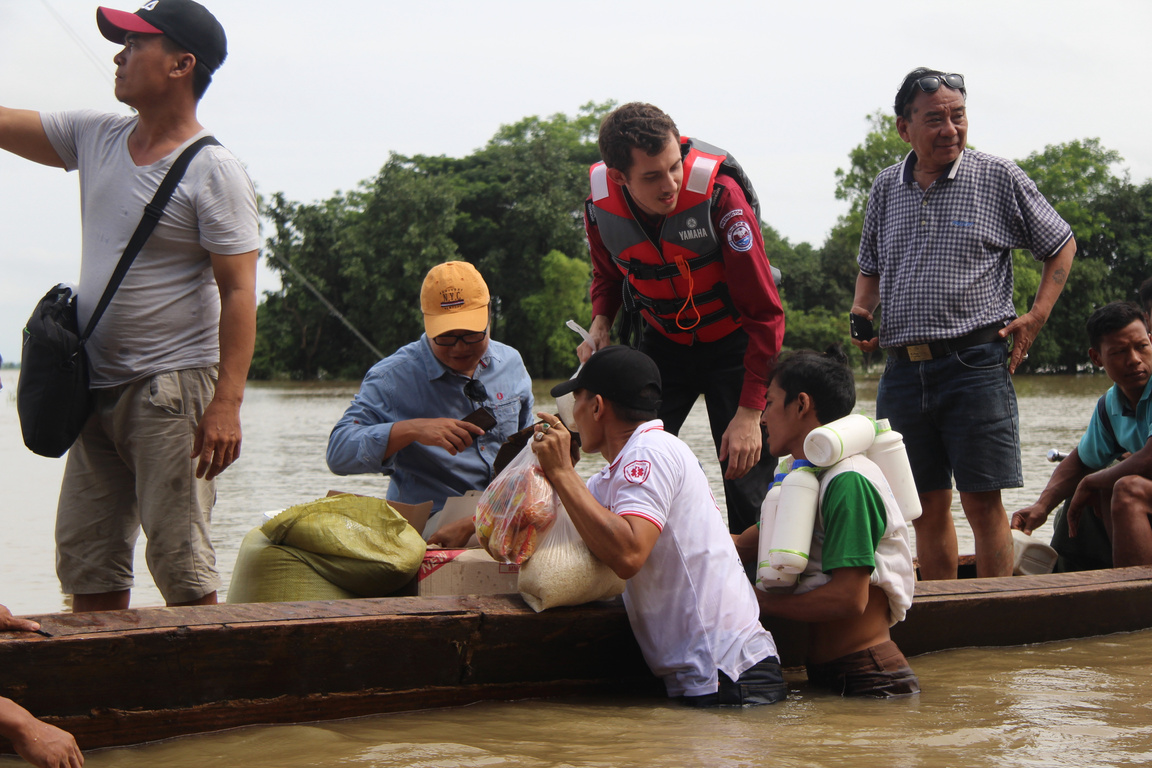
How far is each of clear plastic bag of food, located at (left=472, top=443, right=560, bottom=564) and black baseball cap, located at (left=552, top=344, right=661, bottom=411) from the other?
0.91 ft

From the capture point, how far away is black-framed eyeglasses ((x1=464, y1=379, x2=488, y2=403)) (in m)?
4.04

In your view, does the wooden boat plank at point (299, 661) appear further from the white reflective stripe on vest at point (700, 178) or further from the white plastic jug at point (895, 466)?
the white reflective stripe on vest at point (700, 178)

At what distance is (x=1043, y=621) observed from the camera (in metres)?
3.91

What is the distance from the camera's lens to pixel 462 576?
3299mm

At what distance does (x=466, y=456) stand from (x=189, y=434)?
1.14 metres

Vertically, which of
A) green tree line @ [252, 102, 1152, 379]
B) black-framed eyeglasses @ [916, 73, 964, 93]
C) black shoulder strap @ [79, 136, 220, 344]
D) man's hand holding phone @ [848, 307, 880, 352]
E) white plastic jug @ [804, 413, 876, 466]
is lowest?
white plastic jug @ [804, 413, 876, 466]

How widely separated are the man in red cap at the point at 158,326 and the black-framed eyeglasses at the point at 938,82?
8.77ft

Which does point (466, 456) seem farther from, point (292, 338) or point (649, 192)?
point (292, 338)

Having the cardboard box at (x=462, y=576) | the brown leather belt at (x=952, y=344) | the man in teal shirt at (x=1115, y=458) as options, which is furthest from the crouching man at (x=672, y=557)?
the man in teal shirt at (x=1115, y=458)

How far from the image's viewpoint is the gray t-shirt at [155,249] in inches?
124

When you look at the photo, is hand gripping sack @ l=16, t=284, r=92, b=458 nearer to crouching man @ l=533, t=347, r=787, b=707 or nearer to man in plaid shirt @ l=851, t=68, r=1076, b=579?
crouching man @ l=533, t=347, r=787, b=707

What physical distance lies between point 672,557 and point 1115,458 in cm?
266

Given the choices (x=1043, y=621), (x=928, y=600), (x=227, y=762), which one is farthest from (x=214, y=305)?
(x=1043, y=621)

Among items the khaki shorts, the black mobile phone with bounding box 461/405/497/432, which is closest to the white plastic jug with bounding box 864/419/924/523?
the black mobile phone with bounding box 461/405/497/432
